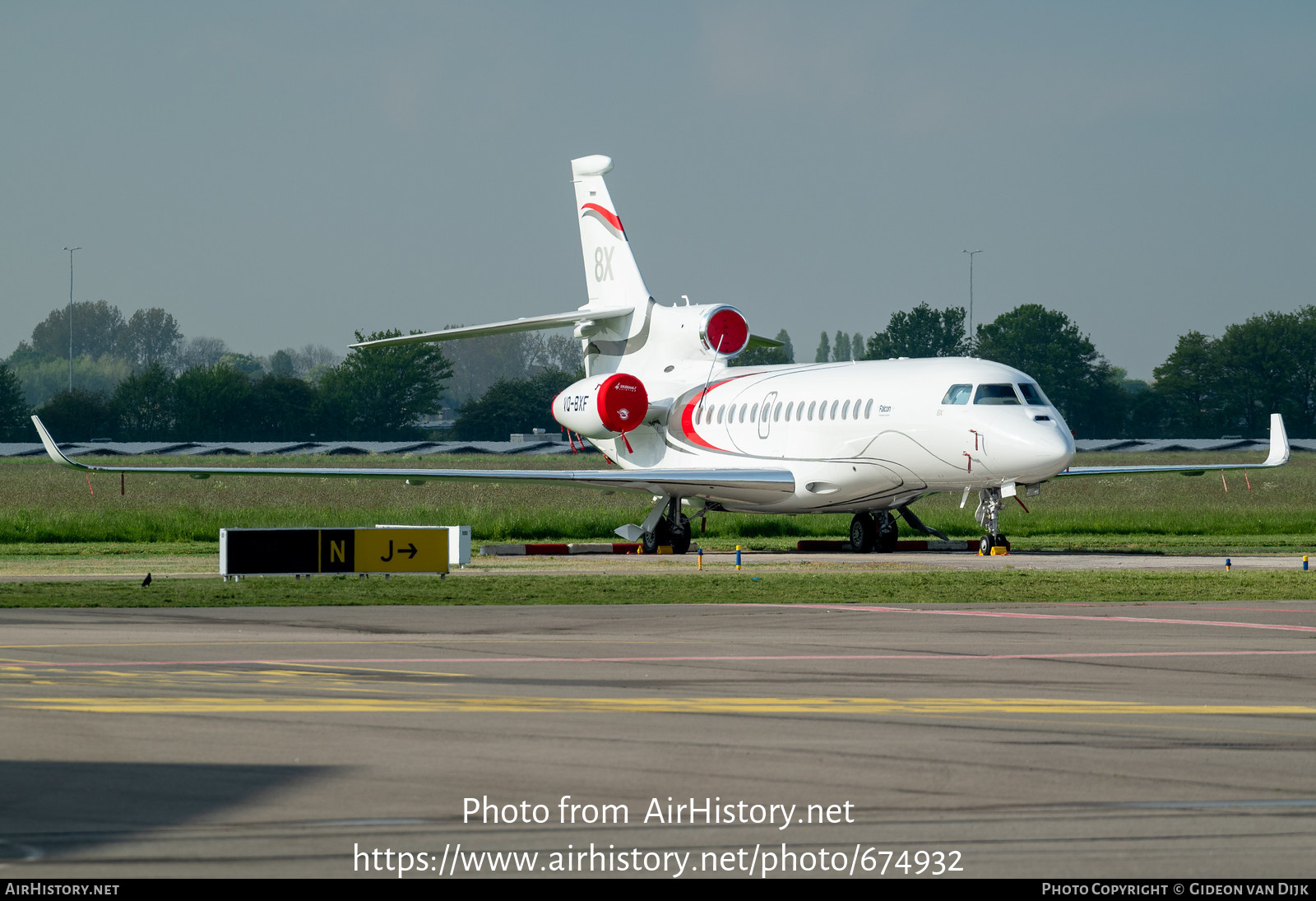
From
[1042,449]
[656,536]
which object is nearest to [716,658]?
[1042,449]

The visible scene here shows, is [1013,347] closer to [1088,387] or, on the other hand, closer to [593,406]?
[1088,387]

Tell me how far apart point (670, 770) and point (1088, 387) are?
132928 mm

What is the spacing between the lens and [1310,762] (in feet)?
28.0

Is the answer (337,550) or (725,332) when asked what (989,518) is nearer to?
(725,332)

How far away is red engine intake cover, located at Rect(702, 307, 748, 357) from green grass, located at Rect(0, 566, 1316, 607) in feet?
41.5

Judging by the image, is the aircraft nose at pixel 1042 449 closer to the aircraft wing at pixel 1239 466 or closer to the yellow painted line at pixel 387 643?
the aircraft wing at pixel 1239 466

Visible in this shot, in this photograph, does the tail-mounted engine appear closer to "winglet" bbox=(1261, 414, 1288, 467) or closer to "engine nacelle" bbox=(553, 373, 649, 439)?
"engine nacelle" bbox=(553, 373, 649, 439)

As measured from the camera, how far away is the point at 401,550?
2428 centimetres

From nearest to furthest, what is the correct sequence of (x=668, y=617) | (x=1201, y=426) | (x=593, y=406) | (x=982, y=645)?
(x=982, y=645)
(x=668, y=617)
(x=593, y=406)
(x=1201, y=426)

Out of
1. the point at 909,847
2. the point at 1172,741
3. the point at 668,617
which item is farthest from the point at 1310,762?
the point at 668,617

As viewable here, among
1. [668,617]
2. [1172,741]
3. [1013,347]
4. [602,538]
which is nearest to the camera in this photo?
[1172,741]

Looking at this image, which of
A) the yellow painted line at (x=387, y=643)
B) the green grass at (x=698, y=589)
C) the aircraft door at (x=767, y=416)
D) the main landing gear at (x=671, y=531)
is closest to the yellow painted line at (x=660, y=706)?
the yellow painted line at (x=387, y=643)

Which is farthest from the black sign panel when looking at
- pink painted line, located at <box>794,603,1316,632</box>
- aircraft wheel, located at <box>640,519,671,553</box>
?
aircraft wheel, located at <box>640,519,671,553</box>

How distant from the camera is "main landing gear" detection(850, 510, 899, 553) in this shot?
3356 cm
